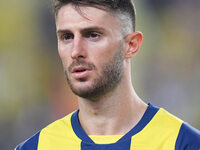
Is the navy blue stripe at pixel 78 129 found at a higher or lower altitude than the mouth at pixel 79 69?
lower

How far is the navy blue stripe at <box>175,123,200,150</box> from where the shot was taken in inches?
87.2

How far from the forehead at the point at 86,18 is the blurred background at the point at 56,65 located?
4260mm

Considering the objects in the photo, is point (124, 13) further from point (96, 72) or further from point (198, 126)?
point (198, 126)

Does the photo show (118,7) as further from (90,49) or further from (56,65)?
(56,65)

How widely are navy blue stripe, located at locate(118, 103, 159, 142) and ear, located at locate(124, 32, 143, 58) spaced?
1.03 feet

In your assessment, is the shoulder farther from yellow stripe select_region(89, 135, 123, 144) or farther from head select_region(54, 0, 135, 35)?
head select_region(54, 0, 135, 35)

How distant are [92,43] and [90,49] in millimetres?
35

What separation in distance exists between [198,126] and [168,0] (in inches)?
84.2

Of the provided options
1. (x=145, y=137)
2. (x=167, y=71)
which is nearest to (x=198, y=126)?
(x=167, y=71)

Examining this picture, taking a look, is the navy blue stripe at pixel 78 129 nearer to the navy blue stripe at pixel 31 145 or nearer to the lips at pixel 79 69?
the navy blue stripe at pixel 31 145

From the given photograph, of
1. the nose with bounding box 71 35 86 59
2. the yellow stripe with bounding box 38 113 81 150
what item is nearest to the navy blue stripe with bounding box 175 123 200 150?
the yellow stripe with bounding box 38 113 81 150

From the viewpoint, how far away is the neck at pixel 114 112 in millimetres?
2404

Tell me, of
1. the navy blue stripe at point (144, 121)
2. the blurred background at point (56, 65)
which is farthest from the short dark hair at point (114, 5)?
the blurred background at point (56, 65)

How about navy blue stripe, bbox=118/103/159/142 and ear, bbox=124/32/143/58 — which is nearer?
navy blue stripe, bbox=118/103/159/142
